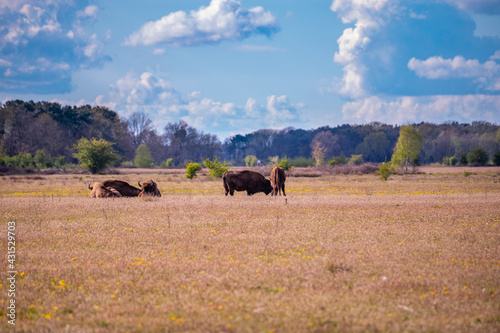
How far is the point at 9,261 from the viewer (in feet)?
29.8

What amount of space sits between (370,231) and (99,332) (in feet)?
28.7

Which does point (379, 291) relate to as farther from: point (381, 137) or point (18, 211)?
point (381, 137)

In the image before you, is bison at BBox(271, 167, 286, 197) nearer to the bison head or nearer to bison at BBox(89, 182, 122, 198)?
the bison head

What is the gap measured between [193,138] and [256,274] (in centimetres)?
12524

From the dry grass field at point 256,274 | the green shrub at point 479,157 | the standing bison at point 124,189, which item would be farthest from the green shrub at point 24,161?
the green shrub at point 479,157

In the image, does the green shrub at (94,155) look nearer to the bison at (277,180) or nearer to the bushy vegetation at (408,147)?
the bison at (277,180)

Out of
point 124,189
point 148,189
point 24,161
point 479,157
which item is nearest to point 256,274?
point 148,189

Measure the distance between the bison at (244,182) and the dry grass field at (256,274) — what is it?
9129mm

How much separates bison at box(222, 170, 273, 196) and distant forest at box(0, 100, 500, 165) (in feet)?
183

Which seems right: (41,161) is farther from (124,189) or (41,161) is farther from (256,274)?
(256,274)

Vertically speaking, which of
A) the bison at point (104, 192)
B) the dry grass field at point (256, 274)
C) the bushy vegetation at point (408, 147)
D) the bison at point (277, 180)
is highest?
the bushy vegetation at point (408, 147)

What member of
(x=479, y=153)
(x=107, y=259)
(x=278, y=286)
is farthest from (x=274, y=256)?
(x=479, y=153)

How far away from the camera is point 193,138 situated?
431 ft

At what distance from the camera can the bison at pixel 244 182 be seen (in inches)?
957
